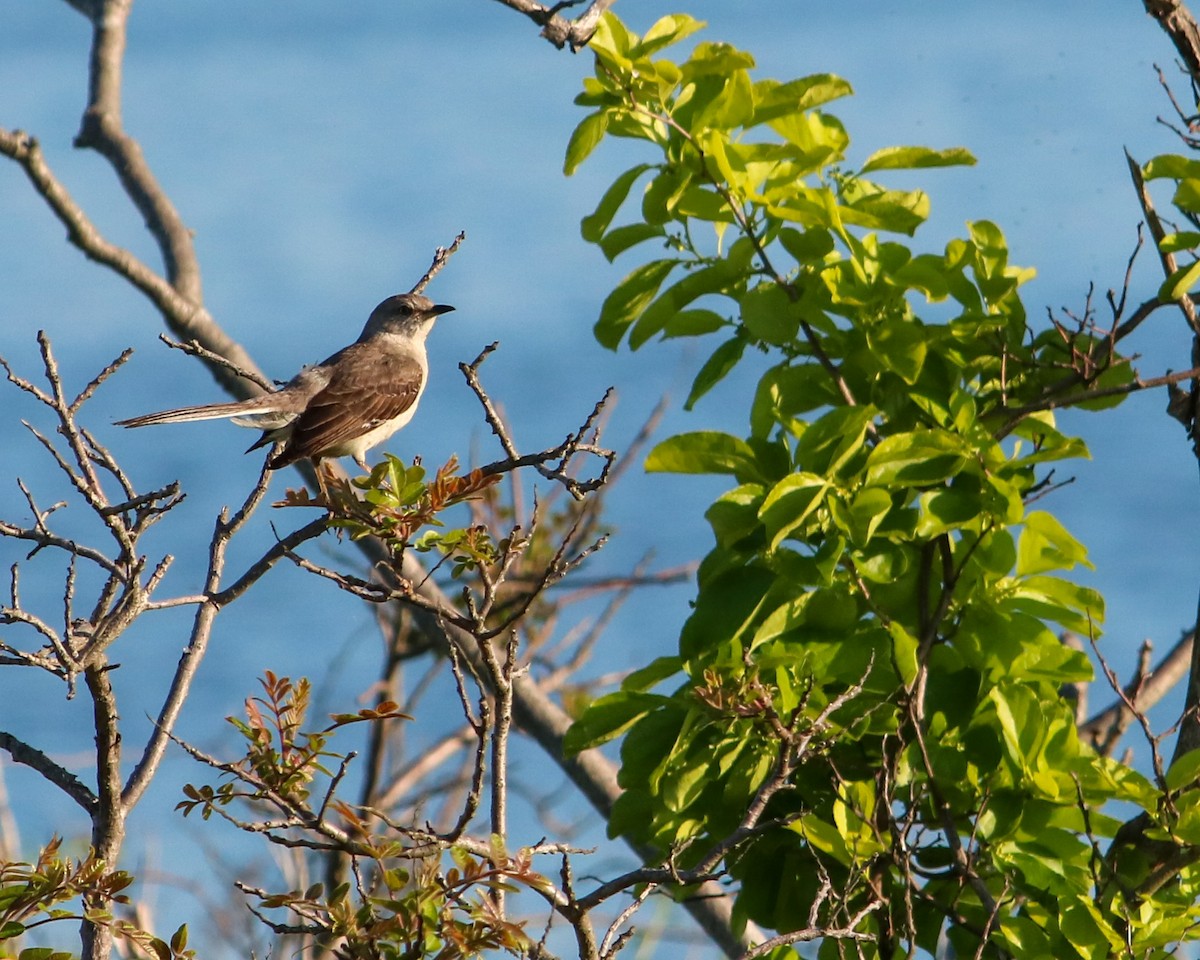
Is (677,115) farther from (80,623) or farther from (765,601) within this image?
(80,623)

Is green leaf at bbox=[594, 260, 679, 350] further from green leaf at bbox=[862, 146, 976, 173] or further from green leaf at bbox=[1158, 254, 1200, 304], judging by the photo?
green leaf at bbox=[1158, 254, 1200, 304]

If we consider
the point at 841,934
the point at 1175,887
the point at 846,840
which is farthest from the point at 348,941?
the point at 1175,887

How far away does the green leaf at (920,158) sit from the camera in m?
4.59

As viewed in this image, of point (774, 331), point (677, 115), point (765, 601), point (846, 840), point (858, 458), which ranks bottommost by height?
point (846, 840)

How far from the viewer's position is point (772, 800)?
14.1 ft

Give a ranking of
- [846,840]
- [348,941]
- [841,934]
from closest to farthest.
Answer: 1. [348,941]
2. [841,934]
3. [846,840]

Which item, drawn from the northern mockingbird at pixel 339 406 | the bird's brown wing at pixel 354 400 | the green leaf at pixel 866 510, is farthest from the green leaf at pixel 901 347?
the bird's brown wing at pixel 354 400

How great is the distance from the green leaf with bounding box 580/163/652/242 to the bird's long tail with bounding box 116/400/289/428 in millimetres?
2375

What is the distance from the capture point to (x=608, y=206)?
180 inches

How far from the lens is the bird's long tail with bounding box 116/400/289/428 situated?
6.00 metres

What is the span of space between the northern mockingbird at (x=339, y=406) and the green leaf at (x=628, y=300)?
5.22 feet

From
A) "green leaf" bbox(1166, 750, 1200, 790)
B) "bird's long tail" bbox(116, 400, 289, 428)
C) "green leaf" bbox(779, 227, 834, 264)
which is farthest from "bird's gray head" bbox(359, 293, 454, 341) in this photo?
"green leaf" bbox(1166, 750, 1200, 790)

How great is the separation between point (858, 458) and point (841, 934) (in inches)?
54.5

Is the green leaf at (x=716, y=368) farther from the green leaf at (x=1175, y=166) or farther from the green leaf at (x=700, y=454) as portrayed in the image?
the green leaf at (x=1175, y=166)
